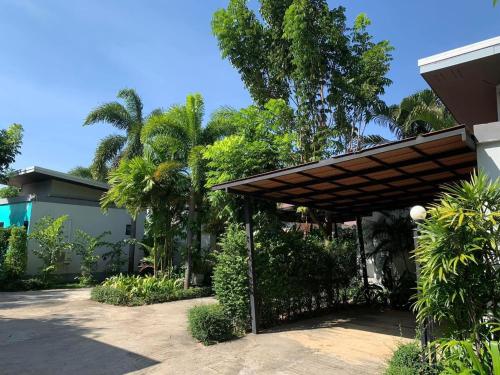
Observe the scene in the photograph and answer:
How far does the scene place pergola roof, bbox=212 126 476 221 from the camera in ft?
18.4

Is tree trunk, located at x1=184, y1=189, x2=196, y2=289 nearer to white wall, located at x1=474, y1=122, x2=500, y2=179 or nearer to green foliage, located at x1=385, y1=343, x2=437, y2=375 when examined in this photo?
green foliage, located at x1=385, y1=343, x2=437, y2=375

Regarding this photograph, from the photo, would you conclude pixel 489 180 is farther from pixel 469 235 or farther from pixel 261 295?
pixel 261 295

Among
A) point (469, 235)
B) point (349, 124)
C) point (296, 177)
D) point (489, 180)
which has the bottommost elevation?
point (469, 235)

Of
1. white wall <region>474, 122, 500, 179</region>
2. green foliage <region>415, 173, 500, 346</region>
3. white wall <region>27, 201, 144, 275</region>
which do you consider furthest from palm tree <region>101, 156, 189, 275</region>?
green foliage <region>415, 173, 500, 346</region>

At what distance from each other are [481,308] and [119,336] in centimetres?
678

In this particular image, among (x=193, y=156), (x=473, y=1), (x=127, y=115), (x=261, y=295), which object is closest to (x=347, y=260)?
(x=261, y=295)

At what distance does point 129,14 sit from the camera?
8453 millimetres

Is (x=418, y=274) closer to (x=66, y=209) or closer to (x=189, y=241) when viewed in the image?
(x=189, y=241)

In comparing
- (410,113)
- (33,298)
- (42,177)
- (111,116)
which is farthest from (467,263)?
(111,116)

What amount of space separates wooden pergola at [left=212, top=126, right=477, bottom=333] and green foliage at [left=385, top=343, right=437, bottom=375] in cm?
265

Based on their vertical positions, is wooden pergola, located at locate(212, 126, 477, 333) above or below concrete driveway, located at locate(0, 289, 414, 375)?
above

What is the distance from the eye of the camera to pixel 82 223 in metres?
19.1

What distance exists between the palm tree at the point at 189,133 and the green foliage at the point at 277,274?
5485 millimetres

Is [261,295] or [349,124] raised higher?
[349,124]
